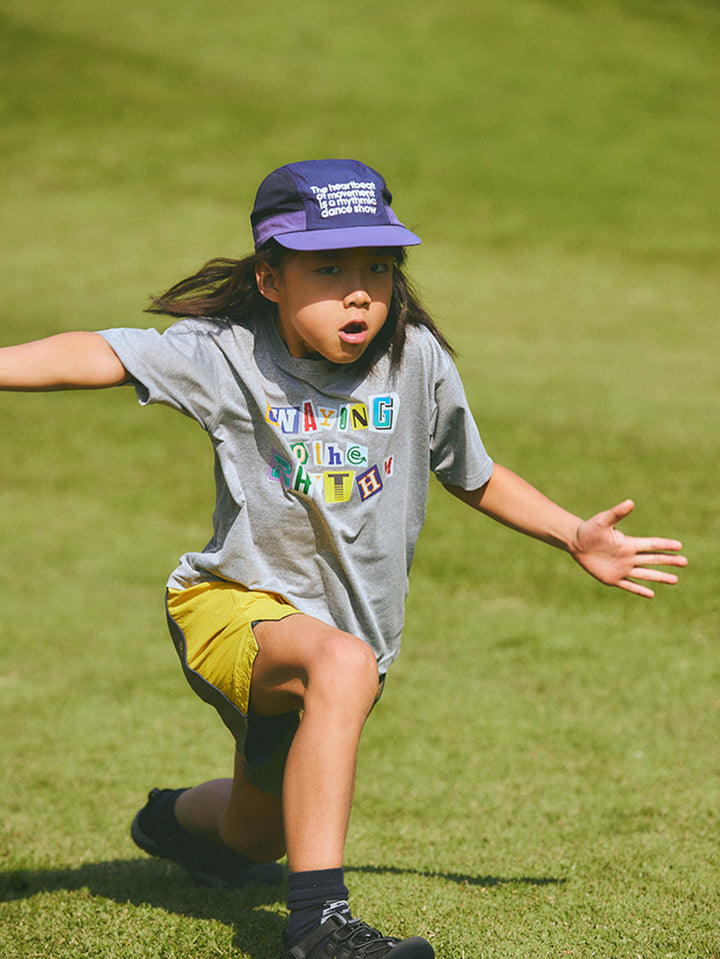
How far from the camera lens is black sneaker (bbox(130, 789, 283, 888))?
342cm

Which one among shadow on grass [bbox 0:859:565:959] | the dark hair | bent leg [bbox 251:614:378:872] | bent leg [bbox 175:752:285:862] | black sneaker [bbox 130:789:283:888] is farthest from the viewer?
black sneaker [bbox 130:789:283:888]

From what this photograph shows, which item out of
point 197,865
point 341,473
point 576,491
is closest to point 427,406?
point 341,473

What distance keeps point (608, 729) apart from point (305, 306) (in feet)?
9.66

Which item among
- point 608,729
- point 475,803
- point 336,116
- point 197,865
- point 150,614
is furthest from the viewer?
point 336,116

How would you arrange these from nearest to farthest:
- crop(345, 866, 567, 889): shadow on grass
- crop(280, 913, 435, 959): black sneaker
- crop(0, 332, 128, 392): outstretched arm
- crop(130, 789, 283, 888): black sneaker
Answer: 1. crop(280, 913, 435, 959): black sneaker
2. crop(0, 332, 128, 392): outstretched arm
3. crop(345, 866, 567, 889): shadow on grass
4. crop(130, 789, 283, 888): black sneaker

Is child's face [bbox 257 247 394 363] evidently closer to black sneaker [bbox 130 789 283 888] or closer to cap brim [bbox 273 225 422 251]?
cap brim [bbox 273 225 422 251]

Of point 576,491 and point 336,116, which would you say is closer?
point 576,491

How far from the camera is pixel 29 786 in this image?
4547mm

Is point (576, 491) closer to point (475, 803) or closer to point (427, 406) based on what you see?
point (475, 803)

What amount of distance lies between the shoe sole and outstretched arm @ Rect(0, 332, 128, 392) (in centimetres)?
161

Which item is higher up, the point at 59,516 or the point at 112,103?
the point at 112,103

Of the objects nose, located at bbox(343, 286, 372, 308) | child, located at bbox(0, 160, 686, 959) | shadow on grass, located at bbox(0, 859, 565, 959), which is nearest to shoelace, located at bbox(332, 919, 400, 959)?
child, located at bbox(0, 160, 686, 959)

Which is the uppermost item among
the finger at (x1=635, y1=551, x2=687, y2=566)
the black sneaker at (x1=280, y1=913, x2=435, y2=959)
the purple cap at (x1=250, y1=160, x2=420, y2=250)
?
the purple cap at (x1=250, y1=160, x2=420, y2=250)

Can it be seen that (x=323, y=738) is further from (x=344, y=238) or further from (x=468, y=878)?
(x=468, y=878)
